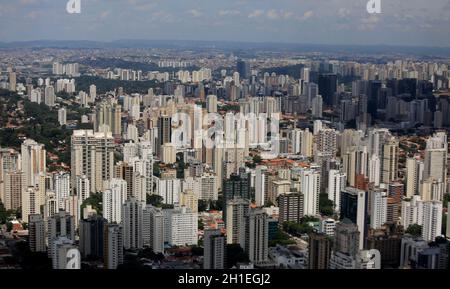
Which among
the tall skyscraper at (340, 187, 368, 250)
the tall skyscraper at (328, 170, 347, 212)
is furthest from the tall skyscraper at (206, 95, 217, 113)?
the tall skyscraper at (340, 187, 368, 250)

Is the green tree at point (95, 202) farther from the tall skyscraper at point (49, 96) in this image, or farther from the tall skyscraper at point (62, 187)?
the tall skyscraper at point (49, 96)

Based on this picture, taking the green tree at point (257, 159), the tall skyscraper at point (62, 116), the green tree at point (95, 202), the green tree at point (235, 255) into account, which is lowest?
the green tree at point (235, 255)

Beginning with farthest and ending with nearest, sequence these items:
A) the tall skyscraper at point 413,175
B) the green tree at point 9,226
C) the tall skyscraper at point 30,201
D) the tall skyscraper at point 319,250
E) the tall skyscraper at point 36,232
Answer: the tall skyscraper at point 413,175
the tall skyscraper at point 30,201
the green tree at point 9,226
the tall skyscraper at point 36,232
the tall skyscraper at point 319,250

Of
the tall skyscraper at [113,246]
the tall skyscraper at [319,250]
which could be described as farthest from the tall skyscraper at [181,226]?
the tall skyscraper at [319,250]

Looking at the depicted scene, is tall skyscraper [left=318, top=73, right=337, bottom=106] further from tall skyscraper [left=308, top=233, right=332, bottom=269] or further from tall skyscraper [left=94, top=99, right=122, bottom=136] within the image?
tall skyscraper [left=308, top=233, right=332, bottom=269]

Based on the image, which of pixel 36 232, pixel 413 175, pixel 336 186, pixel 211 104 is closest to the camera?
pixel 36 232

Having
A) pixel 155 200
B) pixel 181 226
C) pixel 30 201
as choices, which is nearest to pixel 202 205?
pixel 181 226

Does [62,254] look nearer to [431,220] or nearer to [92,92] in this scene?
→ [431,220]

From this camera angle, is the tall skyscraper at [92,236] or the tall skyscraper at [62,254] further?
the tall skyscraper at [92,236]
